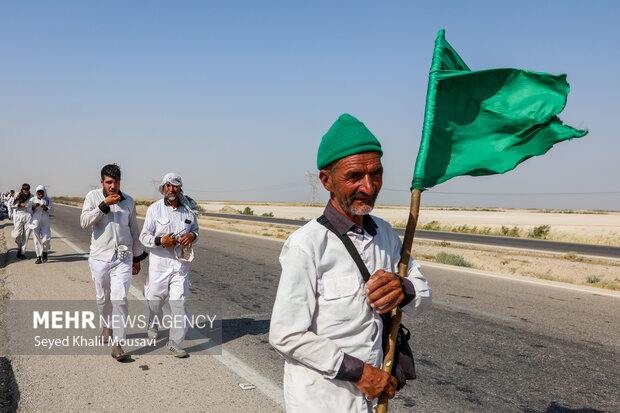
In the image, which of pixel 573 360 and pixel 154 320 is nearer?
pixel 573 360

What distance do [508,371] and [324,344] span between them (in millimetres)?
4011

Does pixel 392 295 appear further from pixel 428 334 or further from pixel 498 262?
pixel 498 262

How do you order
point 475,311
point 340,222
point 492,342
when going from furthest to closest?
point 475,311, point 492,342, point 340,222

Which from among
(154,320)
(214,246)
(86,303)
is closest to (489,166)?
(154,320)

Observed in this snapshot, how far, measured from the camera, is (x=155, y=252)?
582 centimetres

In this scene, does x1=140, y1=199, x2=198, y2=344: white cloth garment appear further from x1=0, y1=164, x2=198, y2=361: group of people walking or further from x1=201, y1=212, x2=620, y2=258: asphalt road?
x1=201, y1=212, x2=620, y2=258: asphalt road

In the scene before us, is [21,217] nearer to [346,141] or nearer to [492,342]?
[492,342]

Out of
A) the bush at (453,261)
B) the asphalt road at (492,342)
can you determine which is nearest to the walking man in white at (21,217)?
the asphalt road at (492,342)

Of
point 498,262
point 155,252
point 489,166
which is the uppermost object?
point 489,166

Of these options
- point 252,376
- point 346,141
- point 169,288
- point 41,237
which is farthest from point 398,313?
point 41,237

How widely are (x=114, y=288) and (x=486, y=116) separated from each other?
14.5ft

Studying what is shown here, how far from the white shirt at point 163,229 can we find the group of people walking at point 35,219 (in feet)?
25.3

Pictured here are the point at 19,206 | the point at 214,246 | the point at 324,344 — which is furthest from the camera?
the point at 214,246

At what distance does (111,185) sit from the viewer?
549 cm
